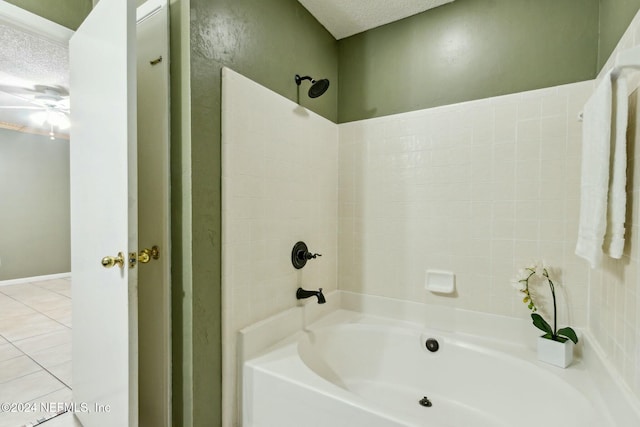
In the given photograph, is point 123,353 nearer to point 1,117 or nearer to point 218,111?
point 218,111

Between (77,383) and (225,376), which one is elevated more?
(225,376)

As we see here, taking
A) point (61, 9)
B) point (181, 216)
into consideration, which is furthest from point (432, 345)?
point (61, 9)

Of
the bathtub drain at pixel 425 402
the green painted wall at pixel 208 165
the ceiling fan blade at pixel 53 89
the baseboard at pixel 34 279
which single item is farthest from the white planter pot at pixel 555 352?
Answer: the baseboard at pixel 34 279

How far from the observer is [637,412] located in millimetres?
867

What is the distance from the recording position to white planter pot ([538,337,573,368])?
137cm

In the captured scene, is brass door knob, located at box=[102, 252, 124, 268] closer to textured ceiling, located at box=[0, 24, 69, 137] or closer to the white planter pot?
textured ceiling, located at box=[0, 24, 69, 137]

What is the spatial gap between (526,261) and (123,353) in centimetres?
194

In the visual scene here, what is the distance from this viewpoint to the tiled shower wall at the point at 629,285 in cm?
93

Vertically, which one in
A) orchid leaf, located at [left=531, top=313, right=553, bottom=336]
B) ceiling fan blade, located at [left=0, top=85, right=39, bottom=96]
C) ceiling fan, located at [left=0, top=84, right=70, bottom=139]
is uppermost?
ceiling fan blade, located at [left=0, top=85, right=39, bottom=96]

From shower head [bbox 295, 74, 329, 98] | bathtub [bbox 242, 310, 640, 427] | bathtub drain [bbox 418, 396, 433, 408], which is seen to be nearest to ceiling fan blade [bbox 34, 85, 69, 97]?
shower head [bbox 295, 74, 329, 98]

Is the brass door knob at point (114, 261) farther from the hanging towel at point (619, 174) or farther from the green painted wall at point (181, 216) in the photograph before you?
the hanging towel at point (619, 174)

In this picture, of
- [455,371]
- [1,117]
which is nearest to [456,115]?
[455,371]

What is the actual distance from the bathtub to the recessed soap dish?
0.25 meters

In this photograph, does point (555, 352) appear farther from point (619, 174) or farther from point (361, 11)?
point (361, 11)
